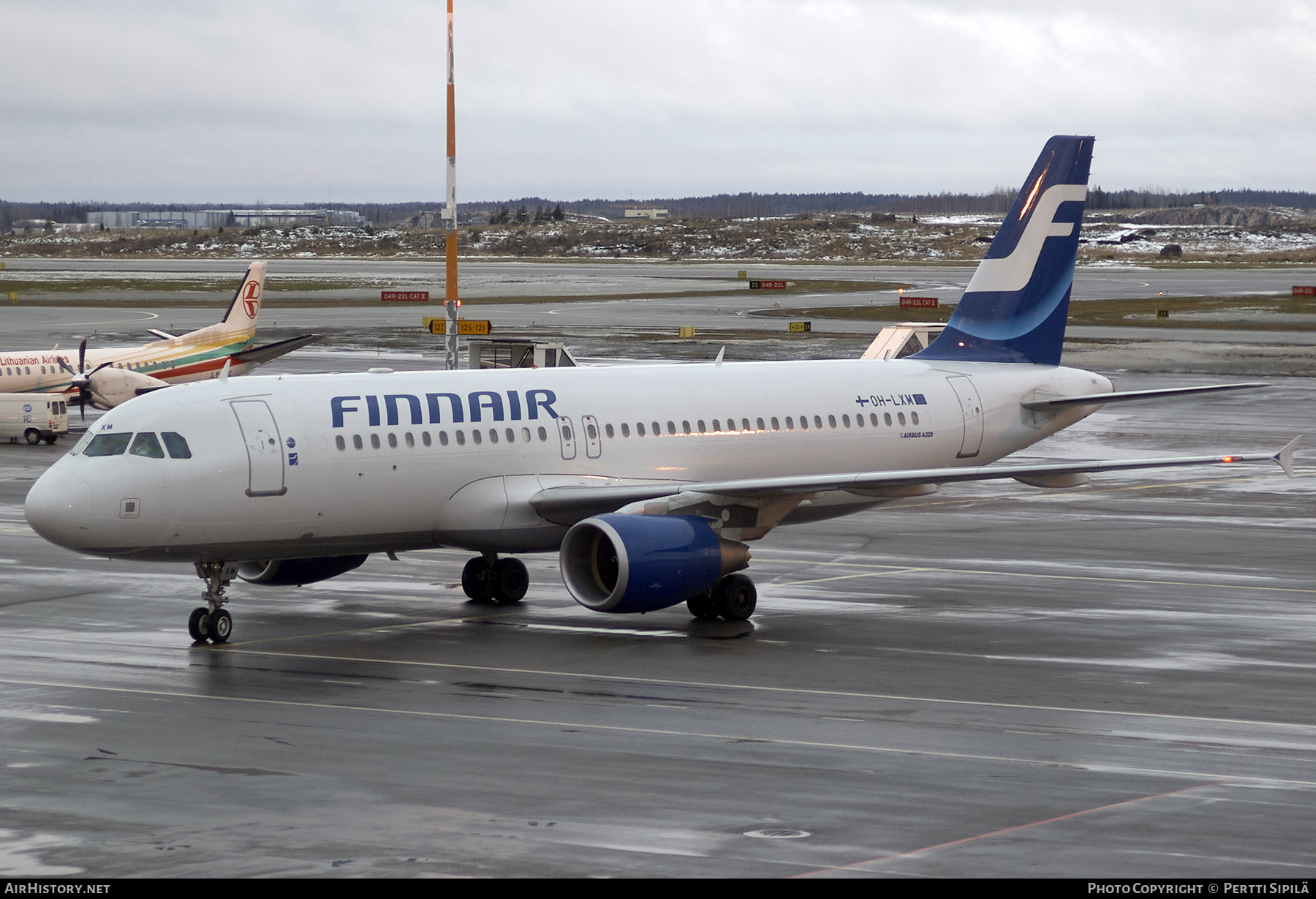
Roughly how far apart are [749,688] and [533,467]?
6.91m

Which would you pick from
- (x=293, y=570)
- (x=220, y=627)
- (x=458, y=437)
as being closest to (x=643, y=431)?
(x=458, y=437)

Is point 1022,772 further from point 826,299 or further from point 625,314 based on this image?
point 826,299

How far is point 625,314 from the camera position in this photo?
11106 cm

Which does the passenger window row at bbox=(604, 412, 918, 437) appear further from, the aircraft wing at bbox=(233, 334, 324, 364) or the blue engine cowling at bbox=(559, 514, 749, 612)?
the aircraft wing at bbox=(233, 334, 324, 364)

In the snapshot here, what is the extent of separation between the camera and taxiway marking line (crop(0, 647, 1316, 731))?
20.5 meters

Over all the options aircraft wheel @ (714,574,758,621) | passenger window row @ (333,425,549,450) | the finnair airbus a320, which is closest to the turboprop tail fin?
the finnair airbus a320

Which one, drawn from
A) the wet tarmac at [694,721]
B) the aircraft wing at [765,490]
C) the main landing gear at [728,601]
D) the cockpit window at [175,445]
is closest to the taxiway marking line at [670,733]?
the wet tarmac at [694,721]

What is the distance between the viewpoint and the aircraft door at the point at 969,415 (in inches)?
1275

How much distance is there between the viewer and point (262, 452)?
25266 millimetres

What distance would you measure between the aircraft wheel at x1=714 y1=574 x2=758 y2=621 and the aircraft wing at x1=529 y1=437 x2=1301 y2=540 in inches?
31.2

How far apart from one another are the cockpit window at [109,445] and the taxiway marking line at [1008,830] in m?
14.7

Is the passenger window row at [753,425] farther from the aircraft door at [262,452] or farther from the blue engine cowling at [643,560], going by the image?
the aircraft door at [262,452]
